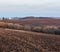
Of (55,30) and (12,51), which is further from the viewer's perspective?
(55,30)

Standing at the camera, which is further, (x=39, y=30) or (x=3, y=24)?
(x=3, y=24)

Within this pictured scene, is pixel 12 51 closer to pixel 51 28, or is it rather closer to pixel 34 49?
pixel 34 49

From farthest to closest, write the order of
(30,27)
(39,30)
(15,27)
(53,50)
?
(15,27) → (30,27) → (39,30) → (53,50)

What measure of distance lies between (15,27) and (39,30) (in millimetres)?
11148

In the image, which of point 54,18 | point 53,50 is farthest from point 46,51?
point 54,18

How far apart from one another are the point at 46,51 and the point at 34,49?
4.20ft

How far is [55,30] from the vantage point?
39312 mm

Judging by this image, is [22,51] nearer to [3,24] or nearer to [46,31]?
[46,31]

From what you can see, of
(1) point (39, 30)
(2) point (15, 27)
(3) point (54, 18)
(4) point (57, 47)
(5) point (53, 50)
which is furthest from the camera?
(3) point (54, 18)

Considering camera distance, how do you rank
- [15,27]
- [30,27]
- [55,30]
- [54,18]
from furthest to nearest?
[54,18]
[15,27]
[30,27]
[55,30]

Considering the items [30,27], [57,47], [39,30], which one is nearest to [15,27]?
[30,27]

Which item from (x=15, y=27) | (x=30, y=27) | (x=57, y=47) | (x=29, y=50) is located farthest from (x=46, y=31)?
(x=29, y=50)

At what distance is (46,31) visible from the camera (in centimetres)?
4062

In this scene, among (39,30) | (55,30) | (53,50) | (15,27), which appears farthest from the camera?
(15,27)
